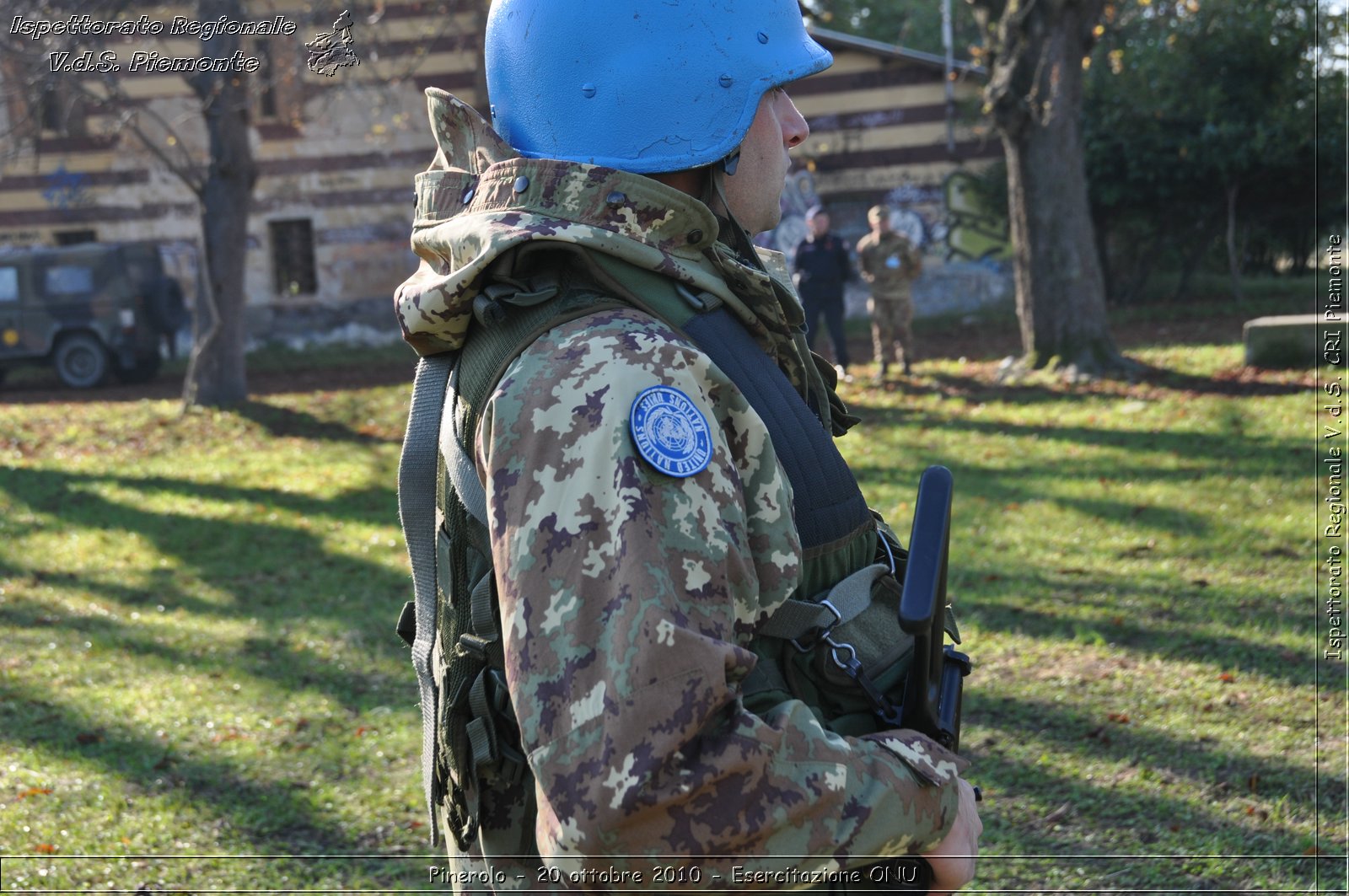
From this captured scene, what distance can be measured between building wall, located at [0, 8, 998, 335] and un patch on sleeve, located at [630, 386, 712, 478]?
2169cm

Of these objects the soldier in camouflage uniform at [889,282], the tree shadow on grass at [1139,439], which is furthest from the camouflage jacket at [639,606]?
the soldier in camouflage uniform at [889,282]

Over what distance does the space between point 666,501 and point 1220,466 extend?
8.78 metres

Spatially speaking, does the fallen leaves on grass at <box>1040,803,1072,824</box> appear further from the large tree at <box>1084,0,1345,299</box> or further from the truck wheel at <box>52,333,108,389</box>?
the truck wheel at <box>52,333,108,389</box>

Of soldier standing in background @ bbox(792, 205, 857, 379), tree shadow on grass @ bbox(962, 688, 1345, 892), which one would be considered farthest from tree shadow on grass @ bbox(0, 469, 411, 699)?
soldier standing in background @ bbox(792, 205, 857, 379)

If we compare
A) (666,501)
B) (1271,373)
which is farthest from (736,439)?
(1271,373)

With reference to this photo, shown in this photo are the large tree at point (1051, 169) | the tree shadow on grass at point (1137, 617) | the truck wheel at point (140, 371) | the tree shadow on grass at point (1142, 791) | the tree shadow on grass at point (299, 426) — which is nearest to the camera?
the tree shadow on grass at point (1142, 791)

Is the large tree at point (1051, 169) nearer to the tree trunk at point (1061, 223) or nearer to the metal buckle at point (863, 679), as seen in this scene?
the tree trunk at point (1061, 223)

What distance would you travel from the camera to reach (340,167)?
23.2 m

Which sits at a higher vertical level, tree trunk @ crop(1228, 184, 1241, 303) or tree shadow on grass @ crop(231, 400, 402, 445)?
tree trunk @ crop(1228, 184, 1241, 303)

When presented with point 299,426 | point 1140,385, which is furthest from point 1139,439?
point 299,426

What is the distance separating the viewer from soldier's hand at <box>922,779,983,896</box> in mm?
1613

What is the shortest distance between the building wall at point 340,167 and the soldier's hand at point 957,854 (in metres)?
21.6

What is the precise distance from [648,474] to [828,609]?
0.42 m

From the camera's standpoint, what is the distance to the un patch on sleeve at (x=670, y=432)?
1394 mm
